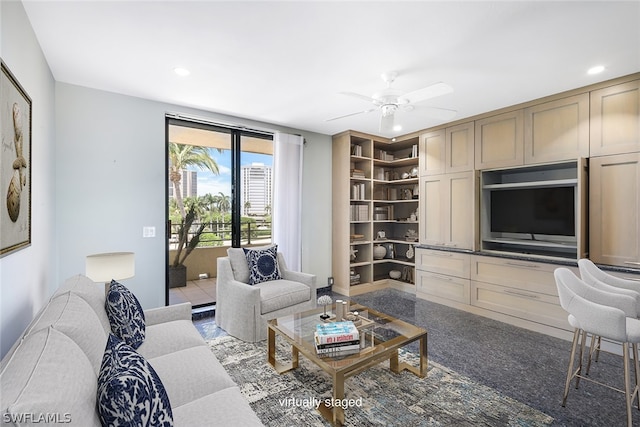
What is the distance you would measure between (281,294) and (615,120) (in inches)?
146

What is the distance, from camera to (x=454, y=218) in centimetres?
414

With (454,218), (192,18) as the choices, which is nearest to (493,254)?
(454,218)

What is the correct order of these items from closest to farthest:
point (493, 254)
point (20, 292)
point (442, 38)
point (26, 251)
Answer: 1. point (20, 292)
2. point (26, 251)
3. point (442, 38)
4. point (493, 254)

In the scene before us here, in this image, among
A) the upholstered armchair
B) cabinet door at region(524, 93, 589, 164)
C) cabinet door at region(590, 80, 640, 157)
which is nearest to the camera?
cabinet door at region(590, 80, 640, 157)

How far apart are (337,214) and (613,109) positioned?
3446 mm

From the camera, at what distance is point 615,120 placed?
284 centimetres

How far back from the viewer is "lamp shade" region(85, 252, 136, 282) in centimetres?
229

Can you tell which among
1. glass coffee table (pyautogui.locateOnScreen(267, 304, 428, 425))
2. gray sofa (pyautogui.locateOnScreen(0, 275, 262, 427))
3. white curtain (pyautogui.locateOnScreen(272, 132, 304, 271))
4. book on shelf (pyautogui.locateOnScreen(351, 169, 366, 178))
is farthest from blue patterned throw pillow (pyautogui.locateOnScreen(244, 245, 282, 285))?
book on shelf (pyautogui.locateOnScreen(351, 169, 366, 178))

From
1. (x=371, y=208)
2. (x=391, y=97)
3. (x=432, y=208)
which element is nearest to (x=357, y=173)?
(x=371, y=208)

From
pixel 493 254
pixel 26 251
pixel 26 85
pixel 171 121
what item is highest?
pixel 171 121

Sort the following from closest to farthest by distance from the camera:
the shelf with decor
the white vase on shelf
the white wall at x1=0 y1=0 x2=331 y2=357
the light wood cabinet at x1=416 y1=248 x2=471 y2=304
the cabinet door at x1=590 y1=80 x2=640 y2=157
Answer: the white wall at x1=0 y1=0 x2=331 y2=357, the cabinet door at x1=590 y1=80 x2=640 y2=157, the light wood cabinet at x1=416 y1=248 x2=471 y2=304, the shelf with decor, the white vase on shelf

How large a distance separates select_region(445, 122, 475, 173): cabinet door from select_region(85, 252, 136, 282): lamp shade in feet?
13.1

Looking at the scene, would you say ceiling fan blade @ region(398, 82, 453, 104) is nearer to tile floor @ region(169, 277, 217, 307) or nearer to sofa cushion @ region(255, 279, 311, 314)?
sofa cushion @ region(255, 279, 311, 314)

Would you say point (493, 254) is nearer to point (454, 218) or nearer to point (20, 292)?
point (454, 218)
